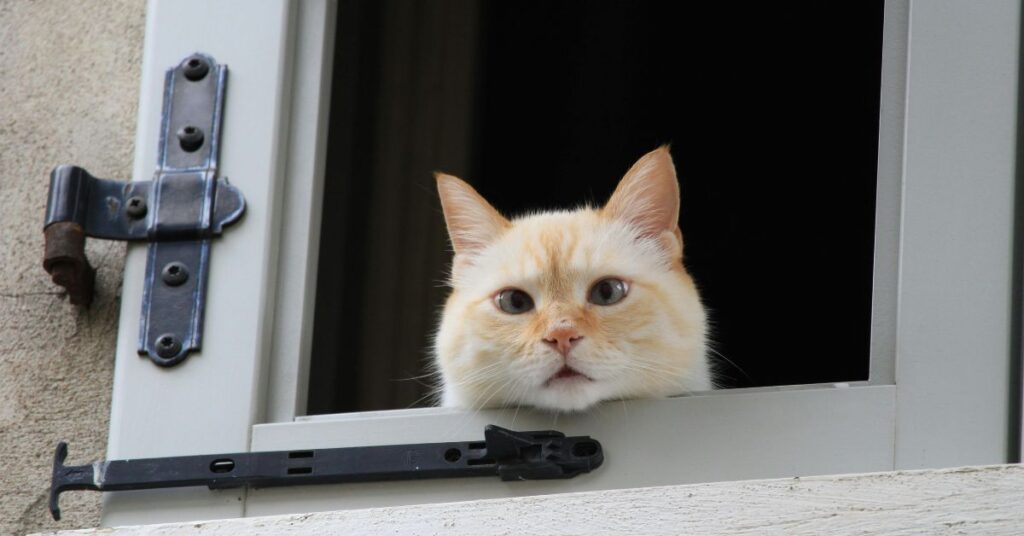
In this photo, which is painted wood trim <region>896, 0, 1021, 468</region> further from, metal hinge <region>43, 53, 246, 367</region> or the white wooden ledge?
metal hinge <region>43, 53, 246, 367</region>

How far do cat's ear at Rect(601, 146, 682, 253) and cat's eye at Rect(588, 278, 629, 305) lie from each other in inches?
5.3

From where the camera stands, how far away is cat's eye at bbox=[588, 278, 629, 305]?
1.68 metres

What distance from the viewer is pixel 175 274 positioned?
159 centimetres

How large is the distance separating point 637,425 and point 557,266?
31 centimetres

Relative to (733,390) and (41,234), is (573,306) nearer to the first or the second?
(733,390)

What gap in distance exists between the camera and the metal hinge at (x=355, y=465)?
4.67 ft

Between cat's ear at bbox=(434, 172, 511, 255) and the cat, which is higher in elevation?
cat's ear at bbox=(434, 172, 511, 255)

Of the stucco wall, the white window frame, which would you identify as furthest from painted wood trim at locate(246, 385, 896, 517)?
the stucco wall

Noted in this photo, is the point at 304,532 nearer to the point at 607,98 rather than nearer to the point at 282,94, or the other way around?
the point at 282,94

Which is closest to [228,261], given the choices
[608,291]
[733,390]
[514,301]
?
[514,301]

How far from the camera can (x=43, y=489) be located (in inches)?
65.4

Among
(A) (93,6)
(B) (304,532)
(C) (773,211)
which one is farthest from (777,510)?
(C) (773,211)

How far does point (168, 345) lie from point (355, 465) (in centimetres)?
30

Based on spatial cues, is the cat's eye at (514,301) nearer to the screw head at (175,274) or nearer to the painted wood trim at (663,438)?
the painted wood trim at (663,438)
